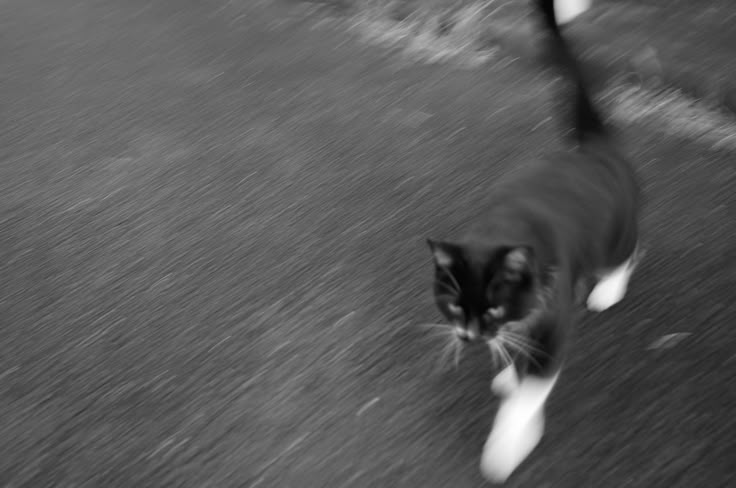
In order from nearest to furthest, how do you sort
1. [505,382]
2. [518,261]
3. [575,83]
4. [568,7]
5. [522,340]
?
[518,261] < [522,340] < [505,382] < [575,83] < [568,7]

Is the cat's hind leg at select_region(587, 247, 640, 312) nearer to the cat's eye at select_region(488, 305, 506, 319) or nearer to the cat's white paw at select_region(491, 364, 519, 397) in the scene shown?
the cat's white paw at select_region(491, 364, 519, 397)

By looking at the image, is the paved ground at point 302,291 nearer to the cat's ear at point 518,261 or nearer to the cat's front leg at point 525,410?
the cat's front leg at point 525,410

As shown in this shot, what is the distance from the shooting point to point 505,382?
159 centimetres

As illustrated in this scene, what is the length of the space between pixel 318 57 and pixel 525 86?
3.18 ft

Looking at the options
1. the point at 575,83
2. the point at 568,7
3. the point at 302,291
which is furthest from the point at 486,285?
the point at 568,7

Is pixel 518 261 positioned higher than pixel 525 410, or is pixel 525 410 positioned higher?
pixel 518 261

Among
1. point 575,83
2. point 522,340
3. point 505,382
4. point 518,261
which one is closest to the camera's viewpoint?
point 518,261

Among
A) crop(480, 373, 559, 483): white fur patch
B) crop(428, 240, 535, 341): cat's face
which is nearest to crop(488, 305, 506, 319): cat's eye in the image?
crop(428, 240, 535, 341): cat's face

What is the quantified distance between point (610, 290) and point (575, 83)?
45 cm

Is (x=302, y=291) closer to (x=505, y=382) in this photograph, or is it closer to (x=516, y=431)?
(x=505, y=382)

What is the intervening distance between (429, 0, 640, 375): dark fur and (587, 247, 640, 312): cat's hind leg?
0.05 m

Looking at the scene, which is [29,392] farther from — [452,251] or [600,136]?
[600,136]

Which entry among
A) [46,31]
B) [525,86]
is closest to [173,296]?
[525,86]

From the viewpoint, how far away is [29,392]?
182 centimetres
